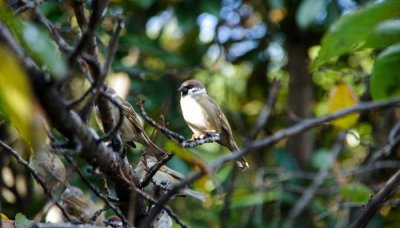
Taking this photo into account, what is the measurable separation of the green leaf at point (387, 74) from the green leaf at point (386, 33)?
0.02 m

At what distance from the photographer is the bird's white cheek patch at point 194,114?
4145 mm

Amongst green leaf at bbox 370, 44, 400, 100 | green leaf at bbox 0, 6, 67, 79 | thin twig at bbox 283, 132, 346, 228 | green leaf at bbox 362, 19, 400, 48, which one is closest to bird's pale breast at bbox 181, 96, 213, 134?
thin twig at bbox 283, 132, 346, 228

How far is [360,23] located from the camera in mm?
1223

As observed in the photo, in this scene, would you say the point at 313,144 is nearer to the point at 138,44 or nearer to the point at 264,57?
the point at 264,57

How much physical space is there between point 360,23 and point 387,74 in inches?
6.8

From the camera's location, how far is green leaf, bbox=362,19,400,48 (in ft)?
4.08

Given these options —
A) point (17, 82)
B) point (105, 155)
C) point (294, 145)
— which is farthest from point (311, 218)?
point (17, 82)

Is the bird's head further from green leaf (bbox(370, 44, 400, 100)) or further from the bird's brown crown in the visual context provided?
green leaf (bbox(370, 44, 400, 100))

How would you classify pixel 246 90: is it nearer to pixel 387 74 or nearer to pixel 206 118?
pixel 206 118

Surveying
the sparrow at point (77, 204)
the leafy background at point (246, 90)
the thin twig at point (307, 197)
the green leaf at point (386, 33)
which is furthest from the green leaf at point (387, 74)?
the sparrow at point (77, 204)

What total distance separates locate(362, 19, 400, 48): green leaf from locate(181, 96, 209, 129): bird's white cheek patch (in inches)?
112

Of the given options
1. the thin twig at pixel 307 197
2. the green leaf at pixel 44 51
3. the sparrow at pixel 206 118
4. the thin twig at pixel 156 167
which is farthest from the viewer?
the sparrow at pixel 206 118

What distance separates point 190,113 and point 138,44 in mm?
1466

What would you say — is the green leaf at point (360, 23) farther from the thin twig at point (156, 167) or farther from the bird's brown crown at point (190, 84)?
the bird's brown crown at point (190, 84)
